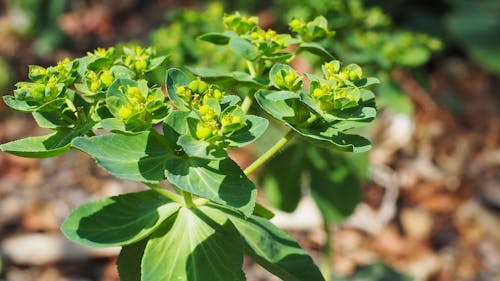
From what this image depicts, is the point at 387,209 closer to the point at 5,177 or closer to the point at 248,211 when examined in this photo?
the point at 5,177

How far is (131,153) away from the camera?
1.08 meters

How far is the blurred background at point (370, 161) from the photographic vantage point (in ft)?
6.95

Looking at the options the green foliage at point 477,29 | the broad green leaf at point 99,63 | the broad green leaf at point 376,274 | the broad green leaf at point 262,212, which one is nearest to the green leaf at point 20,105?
the broad green leaf at point 99,63

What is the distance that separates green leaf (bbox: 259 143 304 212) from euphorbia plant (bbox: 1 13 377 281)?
2.44 feet

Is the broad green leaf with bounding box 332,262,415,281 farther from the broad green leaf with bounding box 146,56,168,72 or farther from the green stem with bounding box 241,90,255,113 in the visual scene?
the broad green leaf with bounding box 146,56,168,72

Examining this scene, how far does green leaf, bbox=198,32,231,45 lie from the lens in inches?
50.8

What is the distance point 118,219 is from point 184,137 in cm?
23

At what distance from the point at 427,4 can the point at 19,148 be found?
372 cm

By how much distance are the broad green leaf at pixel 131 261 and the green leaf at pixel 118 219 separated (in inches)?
2.9

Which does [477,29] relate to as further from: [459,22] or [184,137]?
[184,137]

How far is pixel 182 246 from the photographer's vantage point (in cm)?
117

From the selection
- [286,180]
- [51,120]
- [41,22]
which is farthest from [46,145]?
[41,22]

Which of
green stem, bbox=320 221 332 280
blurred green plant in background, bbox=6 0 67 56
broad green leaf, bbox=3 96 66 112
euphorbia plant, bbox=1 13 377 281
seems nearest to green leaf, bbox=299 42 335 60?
euphorbia plant, bbox=1 13 377 281

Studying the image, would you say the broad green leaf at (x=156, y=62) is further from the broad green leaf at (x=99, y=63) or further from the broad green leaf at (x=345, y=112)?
the broad green leaf at (x=345, y=112)
